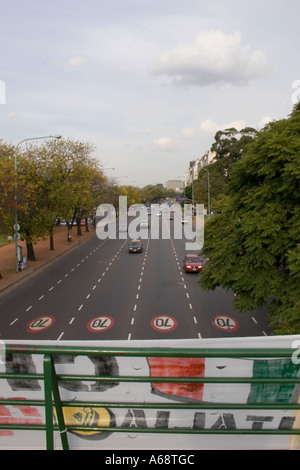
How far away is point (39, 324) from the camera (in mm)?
15336

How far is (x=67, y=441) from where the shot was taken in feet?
8.39

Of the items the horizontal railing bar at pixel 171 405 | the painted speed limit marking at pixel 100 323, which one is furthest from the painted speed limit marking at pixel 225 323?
the horizontal railing bar at pixel 171 405

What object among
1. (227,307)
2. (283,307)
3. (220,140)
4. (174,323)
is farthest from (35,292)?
(220,140)

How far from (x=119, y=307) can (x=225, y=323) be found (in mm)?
5509

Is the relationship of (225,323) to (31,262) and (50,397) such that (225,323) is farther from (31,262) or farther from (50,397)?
(31,262)

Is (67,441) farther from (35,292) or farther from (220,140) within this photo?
(220,140)

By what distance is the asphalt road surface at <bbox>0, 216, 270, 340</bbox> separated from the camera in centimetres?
1441

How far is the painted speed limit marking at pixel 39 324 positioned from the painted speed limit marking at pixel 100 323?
187cm

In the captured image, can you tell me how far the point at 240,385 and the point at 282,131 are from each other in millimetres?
10192

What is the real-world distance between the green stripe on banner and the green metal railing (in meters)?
0.05

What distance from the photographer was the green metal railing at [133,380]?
2.29 metres

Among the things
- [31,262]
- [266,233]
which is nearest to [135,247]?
[31,262]

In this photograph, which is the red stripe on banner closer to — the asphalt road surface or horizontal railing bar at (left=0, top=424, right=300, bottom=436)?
horizontal railing bar at (left=0, top=424, right=300, bottom=436)

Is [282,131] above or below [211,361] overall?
above
